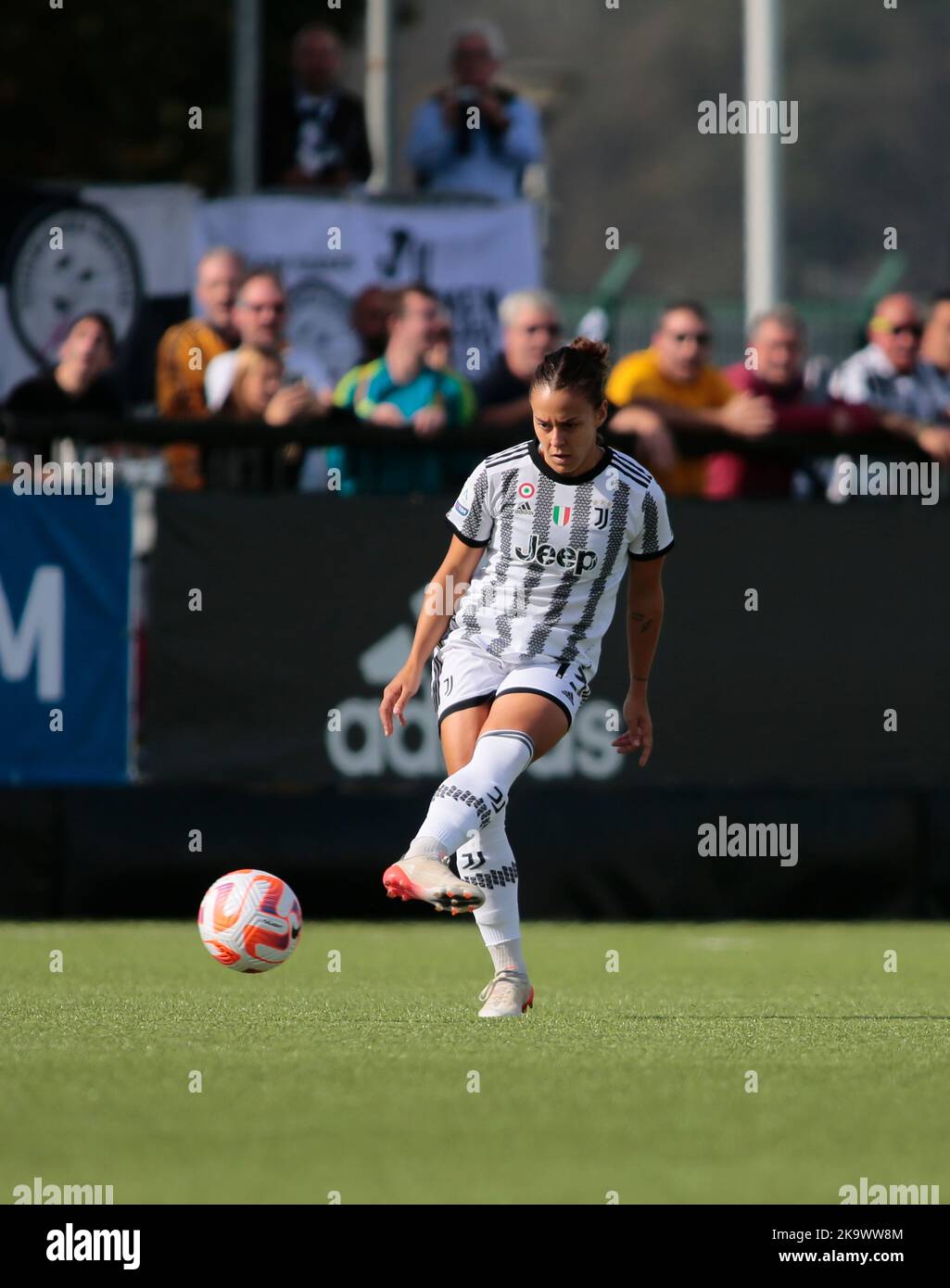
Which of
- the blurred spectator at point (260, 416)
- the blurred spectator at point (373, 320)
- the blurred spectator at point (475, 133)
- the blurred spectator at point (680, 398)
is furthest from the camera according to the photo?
the blurred spectator at point (475, 133)

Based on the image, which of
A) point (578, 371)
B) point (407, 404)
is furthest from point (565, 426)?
point (407, 404)

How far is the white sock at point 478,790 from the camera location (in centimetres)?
725

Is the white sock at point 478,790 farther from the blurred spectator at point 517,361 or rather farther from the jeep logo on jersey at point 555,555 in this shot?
the blurred spectator at point 517,361

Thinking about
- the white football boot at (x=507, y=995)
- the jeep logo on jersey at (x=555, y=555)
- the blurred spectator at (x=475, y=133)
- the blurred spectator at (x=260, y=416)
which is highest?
the blurred spectator at (x=475, y=133)

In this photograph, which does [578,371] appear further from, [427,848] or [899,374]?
[899,374]

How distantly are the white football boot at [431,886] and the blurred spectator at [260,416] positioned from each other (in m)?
5.46

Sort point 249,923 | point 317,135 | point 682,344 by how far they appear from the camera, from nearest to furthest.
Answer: point 249,923 → point 682,344 → point 317,135

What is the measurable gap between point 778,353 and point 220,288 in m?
2.96

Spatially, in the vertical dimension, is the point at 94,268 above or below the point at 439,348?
above

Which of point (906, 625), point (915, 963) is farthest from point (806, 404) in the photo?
point (915, 963)

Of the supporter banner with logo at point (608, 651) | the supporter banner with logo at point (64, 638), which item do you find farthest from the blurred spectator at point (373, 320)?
the supporter banner with logo at point (64, 638)

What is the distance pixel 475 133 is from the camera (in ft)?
53.0

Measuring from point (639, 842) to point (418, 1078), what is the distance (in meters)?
5.99

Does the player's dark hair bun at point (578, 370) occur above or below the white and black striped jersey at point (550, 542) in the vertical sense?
above
